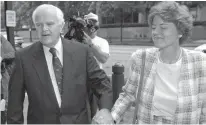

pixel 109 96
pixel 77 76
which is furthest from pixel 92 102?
pixel 77 76

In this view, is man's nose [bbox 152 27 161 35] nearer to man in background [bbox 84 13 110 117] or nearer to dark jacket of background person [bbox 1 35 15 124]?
man in background [bbox 84 13 110 117]

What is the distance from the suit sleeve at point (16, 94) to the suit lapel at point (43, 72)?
0.13 metres

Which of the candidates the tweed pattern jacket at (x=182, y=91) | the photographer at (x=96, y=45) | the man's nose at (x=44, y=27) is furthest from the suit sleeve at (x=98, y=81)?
the photographer at (x=96, y=45)

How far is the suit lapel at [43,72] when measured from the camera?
214 cm

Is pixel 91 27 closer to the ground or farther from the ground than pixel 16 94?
farther from the ground

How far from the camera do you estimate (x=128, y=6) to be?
29.1 metres

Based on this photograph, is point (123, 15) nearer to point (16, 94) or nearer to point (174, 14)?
point (174, 14)

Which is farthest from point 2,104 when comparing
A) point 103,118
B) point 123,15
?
point 123,15

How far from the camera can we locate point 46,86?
2.15m

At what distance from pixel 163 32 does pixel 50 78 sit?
0.93 m

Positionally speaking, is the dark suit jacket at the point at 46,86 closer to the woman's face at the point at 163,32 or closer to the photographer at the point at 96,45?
the woman's face at the point at 163,32

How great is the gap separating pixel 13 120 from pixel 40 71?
1.47 feet

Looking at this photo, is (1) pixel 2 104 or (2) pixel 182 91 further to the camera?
(1) pixel 2 104

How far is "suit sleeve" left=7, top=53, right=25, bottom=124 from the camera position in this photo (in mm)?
2180
